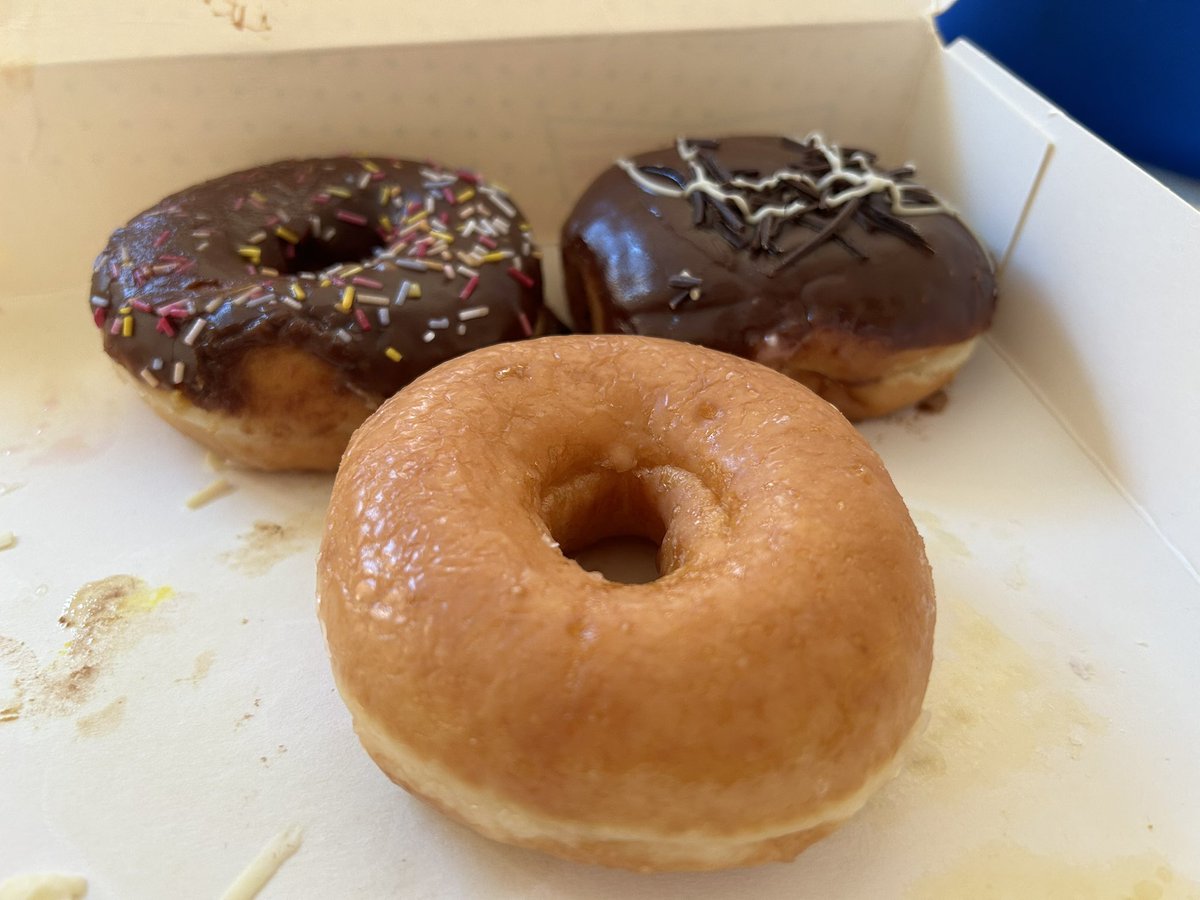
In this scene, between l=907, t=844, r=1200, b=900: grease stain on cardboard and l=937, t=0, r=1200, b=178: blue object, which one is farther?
l=937, t=0, r=1200, b=178: blue object

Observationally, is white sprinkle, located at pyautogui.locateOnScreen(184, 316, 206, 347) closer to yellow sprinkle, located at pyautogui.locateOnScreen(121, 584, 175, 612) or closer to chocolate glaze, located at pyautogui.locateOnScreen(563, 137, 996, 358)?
yellow sprinkle, located at pyautogui.locateOnScreen(121, 584, 175, 612)

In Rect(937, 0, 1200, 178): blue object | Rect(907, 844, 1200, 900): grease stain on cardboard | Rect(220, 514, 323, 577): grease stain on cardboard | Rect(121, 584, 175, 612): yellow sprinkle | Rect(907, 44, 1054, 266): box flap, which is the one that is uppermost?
Rect(937, 0, 1200, 178): blue object

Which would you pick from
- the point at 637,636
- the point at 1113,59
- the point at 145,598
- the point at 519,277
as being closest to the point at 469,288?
the point at 519,277

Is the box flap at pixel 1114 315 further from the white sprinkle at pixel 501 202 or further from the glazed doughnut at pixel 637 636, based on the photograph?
the white sprinkle at pixel 501 202

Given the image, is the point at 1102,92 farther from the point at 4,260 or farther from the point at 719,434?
the point at 4,260

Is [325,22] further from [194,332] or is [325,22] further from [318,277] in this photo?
[194,332]

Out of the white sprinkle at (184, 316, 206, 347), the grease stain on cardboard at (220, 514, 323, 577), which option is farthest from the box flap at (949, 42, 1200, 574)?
the white sprinkle at (184, 316, 206, 347)
